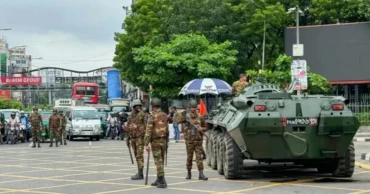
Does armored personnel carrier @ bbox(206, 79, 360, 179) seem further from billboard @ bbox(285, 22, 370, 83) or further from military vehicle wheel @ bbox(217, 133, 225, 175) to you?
billboard @ bbox(285, 22, 370, 83)

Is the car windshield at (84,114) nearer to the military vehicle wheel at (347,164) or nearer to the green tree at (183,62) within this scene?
the green tree at (183,62)

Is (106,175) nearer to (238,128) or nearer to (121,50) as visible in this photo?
(238,128)

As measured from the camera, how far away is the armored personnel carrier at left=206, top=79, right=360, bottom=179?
1321cm

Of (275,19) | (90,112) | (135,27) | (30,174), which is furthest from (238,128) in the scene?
(135,27)

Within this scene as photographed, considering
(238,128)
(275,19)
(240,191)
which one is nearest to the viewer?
(240,191)

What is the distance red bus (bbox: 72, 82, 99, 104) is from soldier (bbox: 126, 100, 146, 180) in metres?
46.5

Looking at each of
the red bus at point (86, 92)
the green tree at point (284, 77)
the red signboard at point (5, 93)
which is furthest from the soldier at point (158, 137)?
the red signboard at point (5, 93)

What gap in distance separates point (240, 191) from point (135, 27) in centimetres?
3817

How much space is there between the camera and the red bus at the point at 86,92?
201 feet

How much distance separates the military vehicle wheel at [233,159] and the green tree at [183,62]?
78.2 feet

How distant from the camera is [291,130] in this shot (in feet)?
43.6

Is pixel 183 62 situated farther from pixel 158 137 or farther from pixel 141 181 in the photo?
pixel 158 137

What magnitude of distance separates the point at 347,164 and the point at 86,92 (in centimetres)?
4951

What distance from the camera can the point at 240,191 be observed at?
39.7 feet
